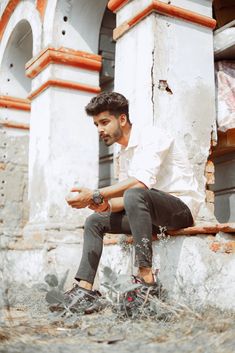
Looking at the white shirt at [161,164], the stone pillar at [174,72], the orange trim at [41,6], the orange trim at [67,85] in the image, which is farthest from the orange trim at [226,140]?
the orange trim at [41,6]

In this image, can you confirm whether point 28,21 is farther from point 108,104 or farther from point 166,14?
point 108,104

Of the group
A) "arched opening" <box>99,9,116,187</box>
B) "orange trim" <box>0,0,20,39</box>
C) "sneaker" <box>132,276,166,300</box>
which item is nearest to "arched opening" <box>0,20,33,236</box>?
"orange trim" <box>0,0,20,39</box>

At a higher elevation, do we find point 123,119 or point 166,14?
point 166,14

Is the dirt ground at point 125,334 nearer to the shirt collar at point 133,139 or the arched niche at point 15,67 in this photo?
the shirt collar at point 133,139

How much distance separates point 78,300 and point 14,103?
4.35 metres

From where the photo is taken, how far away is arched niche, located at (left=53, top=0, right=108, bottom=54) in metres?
5.02

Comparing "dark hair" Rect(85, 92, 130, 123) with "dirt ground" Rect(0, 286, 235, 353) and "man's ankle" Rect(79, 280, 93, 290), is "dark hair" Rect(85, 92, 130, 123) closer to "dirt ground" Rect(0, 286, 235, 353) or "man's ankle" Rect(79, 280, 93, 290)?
"man's ankle" Rect(79, 280, 93, 290)

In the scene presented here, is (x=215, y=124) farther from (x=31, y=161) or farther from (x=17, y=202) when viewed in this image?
(x=17, y=202)

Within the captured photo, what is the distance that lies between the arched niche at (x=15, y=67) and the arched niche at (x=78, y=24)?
1.38m

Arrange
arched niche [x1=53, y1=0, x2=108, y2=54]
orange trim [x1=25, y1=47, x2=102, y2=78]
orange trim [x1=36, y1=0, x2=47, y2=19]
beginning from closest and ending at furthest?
orange trim [x1=25, y1=47, x2=102, y2=78], arched niche [x1=53, y1=0, x2=108, y2=54], orange trim [x1=36, y1=0, x2=47, y2=19]

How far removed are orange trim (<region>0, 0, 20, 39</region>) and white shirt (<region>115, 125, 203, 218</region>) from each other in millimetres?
4041

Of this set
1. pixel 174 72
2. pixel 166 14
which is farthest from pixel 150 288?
pixel 166 14

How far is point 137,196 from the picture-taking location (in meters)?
2.52

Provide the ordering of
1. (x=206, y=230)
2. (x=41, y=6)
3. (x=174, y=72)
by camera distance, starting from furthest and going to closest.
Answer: (x=41, y=6), (x=174, y=72), (x=206, y=230)
